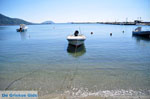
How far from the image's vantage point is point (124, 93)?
17.6 feet

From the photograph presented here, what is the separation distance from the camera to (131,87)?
19.3 feet

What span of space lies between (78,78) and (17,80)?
404 centimetres

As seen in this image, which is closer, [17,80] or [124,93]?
[124,93]

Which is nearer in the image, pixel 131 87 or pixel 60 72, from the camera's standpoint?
pixel 131 87

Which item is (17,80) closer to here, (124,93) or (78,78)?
(78,78)

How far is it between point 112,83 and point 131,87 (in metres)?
1.02

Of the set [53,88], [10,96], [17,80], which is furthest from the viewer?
[17,80]

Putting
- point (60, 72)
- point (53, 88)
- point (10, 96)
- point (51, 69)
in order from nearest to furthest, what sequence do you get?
point (10, 96) → point (53, 88) → point (60, 72) → point (51, 69)

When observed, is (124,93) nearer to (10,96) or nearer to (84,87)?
(84,87)

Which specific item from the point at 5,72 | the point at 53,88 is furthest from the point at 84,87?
the point at 5,72

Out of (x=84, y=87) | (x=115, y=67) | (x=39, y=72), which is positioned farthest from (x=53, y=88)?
(x=115, y=67)

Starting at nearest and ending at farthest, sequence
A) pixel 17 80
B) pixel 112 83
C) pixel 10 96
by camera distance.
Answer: pixel 10 96
pixel 112 83
pixel 17 80

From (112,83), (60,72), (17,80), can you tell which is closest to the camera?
(112,83)

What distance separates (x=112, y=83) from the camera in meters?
6.27
